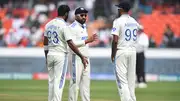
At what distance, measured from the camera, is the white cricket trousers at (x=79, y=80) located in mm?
12500

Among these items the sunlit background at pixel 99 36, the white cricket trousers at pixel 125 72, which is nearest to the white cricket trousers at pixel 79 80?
the white cricket trousers at pixel 125 72

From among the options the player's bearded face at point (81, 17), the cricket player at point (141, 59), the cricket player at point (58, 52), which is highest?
the player's bearded face at point (81, 17)

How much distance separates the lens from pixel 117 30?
12.4m

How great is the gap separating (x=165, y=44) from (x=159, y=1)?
2222 mm

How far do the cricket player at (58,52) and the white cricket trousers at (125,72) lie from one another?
0.78 meters

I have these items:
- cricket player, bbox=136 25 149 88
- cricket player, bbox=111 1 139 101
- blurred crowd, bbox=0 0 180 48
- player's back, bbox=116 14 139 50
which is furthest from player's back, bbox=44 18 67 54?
blurred crowd, bbox=0 0 180 48

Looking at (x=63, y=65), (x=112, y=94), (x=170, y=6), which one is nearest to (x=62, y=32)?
(x=63, y=65)

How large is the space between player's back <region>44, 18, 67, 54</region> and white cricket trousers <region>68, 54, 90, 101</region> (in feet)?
2.05

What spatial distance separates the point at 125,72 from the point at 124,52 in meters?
0.40

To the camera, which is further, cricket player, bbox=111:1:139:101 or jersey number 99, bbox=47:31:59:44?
cricket player, bbox=111:1:139:101

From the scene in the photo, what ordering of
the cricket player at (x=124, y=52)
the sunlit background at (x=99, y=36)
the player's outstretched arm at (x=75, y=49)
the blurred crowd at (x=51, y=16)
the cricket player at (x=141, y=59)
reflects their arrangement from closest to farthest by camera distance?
1. the player's outstretched arm at (x=75, y=49)
2. the cricket player at (x=124, y=52)
3. the cricket player at (x=141, y=59)
4. the sunlit background at (x=99, y=36)
5. the blurred crowd at (x=51, y=16)

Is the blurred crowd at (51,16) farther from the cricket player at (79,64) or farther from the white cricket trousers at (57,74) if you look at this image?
the white cricket trousers at (57,74)

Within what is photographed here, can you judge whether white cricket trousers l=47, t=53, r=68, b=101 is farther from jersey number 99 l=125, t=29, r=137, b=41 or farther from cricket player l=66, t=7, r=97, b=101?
jersey number 99 l=125, t=29, r=137, b=41

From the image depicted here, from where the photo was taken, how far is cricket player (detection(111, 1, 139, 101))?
1242 centimetres
